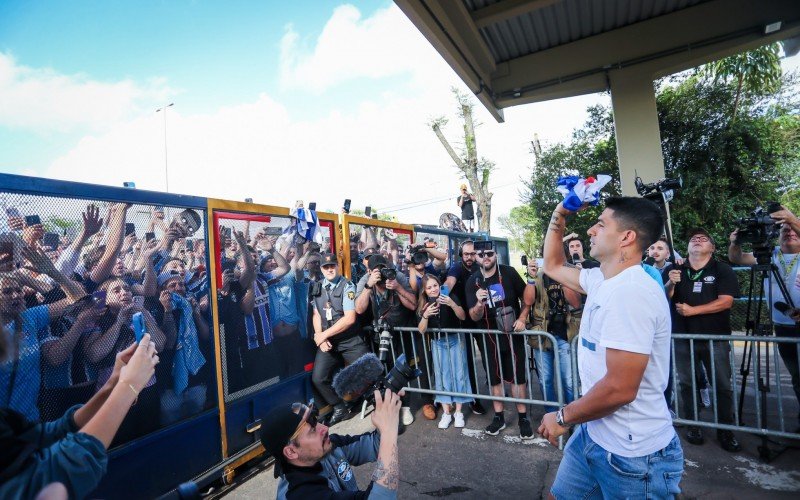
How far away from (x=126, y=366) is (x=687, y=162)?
45.4 ft

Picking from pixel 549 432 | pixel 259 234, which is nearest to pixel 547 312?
pixel 549 432

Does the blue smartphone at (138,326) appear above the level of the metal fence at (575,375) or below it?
above

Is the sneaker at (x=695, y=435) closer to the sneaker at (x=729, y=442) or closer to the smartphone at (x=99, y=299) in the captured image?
the sneaker at (x=729, y=442)

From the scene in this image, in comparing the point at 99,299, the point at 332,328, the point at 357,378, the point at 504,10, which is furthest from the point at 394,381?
the point at 504,10

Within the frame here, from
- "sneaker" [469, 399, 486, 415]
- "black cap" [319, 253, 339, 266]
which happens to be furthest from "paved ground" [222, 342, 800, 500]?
"black cap" [319, 253, 339, 266]

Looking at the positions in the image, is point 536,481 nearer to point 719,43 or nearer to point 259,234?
point 259,234

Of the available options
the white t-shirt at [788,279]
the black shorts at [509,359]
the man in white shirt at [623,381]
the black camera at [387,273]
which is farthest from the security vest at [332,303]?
the white t-shirt at [788,279]

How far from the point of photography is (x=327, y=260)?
15.7ft

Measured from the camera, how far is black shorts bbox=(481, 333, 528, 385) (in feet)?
14.0

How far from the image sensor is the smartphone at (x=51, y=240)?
98.1 inches

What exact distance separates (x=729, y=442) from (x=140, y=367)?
15.8ft

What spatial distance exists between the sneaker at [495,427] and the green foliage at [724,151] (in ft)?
30.5

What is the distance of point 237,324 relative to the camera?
3748mm

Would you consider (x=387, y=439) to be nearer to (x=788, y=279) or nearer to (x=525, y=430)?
(x=525, y=430)
